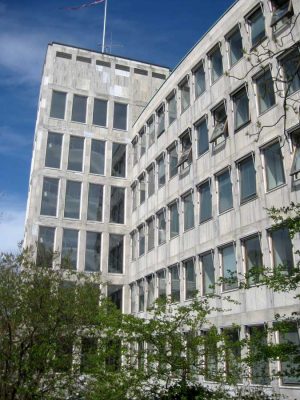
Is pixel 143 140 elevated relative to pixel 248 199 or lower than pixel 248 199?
elevated

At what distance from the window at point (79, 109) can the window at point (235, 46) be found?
19.0m

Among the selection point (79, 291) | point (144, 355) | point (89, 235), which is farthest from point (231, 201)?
point (89, 235)

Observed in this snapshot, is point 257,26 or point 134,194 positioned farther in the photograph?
point 134,194

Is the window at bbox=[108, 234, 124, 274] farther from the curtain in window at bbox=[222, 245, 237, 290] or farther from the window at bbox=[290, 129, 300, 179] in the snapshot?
the window at bbox=[290, 129, 300, 179]

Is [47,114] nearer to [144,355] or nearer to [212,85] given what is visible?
[212,85]

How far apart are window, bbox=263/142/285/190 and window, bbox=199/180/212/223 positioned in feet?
17.2

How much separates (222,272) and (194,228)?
4219 mm

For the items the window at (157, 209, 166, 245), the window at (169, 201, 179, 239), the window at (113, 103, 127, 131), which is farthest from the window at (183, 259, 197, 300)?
the window at (113, 103, 127, 131)

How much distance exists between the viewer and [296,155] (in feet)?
66.2

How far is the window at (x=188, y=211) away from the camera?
2870 cm

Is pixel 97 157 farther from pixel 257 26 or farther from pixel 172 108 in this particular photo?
pixel 257 26

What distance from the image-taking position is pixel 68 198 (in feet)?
131

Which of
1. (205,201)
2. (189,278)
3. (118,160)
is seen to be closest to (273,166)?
(205,201)

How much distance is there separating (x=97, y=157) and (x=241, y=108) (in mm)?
19492
